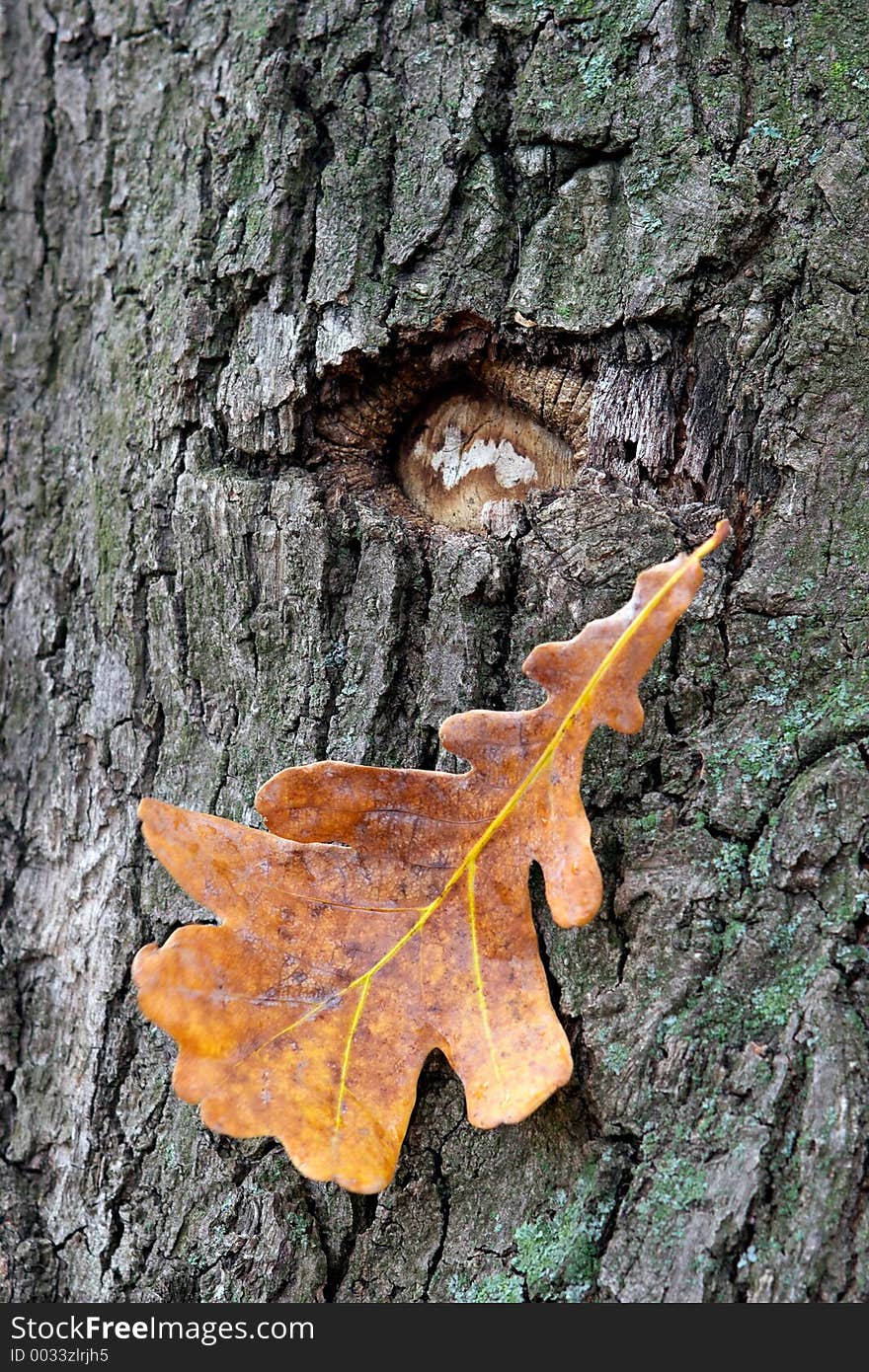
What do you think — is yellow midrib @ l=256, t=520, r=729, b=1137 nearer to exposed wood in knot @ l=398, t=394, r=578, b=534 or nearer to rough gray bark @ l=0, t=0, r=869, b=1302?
rough gray bark @ l=0, t=0, r=869, b=1302

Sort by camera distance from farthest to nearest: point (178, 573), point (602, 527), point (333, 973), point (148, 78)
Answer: point (148, 78) < point (178, 573) < point (602, 527) < point (333, 973)

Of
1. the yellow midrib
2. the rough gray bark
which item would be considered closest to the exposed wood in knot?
the rough gray bark

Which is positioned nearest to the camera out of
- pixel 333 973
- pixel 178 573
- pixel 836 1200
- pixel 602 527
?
pixel 836 1200

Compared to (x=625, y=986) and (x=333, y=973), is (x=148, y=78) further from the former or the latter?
(x=625, y=986)

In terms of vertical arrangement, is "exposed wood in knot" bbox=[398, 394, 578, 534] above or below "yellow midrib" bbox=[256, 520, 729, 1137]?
above

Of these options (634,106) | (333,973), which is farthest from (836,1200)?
(634,106)

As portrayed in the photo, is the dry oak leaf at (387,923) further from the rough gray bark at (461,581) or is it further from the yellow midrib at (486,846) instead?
the rough gray bark at (461,581)

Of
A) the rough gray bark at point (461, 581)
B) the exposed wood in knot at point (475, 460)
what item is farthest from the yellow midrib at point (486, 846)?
A: the exposed wood in knot at point (475, 460)

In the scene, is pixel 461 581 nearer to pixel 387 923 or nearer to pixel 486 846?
pixel 486 846
